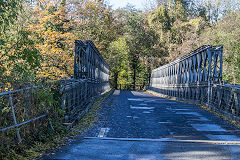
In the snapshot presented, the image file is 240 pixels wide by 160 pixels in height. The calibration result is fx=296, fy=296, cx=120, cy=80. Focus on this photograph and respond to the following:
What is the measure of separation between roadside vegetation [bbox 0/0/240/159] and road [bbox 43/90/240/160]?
1131mm

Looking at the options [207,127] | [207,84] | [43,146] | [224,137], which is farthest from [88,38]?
[43,146]

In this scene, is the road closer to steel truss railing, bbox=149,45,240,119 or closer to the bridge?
the bridge

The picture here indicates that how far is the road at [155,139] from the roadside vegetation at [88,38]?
1.13m

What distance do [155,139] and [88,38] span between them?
24602mm

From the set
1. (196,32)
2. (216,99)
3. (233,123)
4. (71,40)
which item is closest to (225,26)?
(196,32)

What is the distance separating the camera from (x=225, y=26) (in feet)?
119

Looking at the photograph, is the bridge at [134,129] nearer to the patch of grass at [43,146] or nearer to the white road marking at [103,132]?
the white road marking at [103,132]

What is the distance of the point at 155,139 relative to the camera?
299 inches

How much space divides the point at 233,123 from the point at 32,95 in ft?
25.0

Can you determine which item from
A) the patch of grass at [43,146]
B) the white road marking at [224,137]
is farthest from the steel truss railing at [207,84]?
the patch of grass at [43,146]

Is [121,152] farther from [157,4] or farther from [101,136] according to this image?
[157,4]

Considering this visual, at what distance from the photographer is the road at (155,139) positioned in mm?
5906

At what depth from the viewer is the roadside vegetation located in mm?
6996

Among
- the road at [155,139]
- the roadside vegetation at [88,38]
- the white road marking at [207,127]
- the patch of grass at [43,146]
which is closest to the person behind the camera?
the patch of grass at [43,146]
